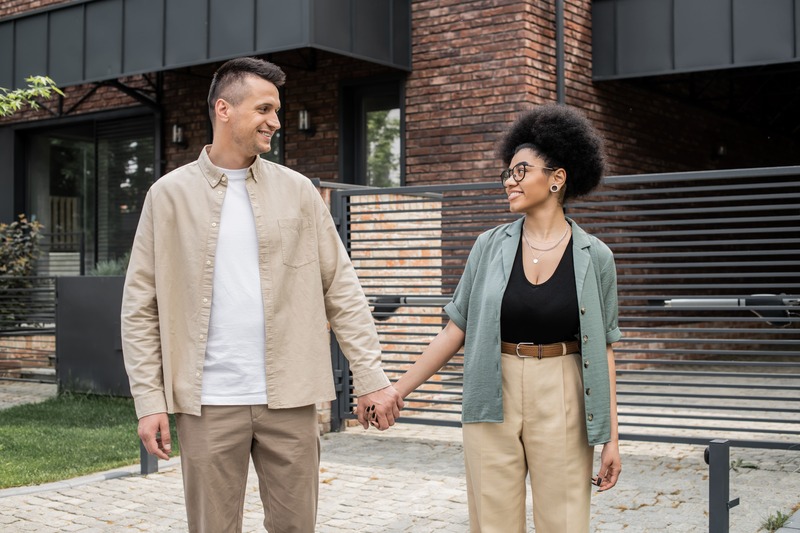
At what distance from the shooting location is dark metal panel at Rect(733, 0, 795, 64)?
480 inches

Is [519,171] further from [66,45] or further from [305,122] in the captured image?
[66,45]

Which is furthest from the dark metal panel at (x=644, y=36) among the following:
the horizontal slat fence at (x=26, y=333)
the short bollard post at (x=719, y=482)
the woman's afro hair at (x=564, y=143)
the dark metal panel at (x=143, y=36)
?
the woman's afro hair at (x=564, y=143)

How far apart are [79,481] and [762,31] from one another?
947cm

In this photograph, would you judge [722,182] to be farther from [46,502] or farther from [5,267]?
[46,502]

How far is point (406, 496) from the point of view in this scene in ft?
23.0

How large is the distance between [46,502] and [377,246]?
14.7 feet

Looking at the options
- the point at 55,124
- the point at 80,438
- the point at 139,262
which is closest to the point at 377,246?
the point at 80,438

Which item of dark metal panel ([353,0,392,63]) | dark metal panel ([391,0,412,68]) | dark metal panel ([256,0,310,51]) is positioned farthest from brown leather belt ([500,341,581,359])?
dark metal panel ([391,0,412,68])

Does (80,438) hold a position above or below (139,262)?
below

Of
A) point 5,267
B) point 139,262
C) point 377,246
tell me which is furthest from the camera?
point 5,267

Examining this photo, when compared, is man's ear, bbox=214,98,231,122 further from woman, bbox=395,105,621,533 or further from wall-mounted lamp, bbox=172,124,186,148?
wall-mounted lamp, bbox=172,124,186,148

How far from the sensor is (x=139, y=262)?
141 inches

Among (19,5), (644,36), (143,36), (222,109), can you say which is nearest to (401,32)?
(644,36)

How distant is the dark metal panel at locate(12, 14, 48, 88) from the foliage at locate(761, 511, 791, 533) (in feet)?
38.7
